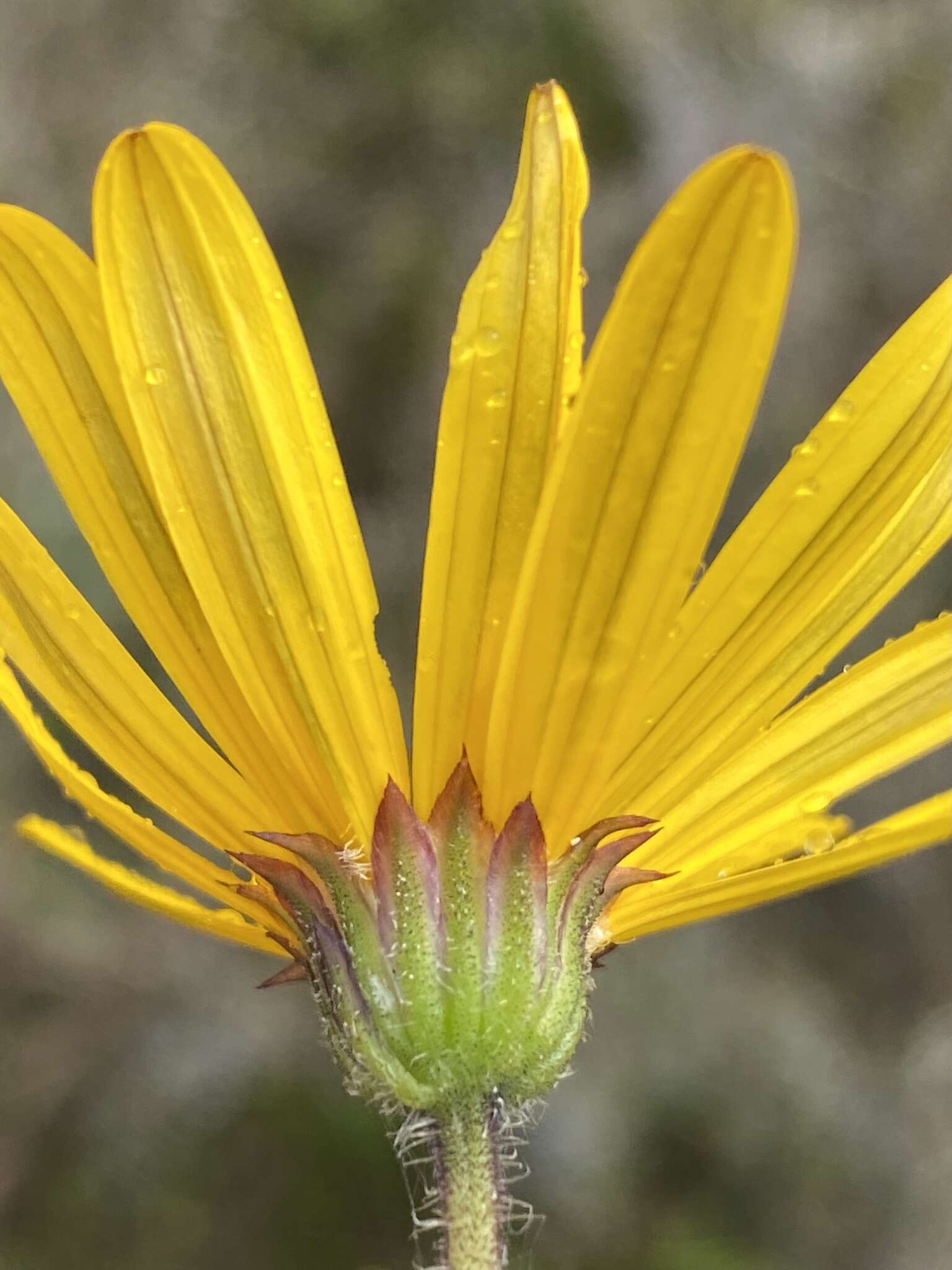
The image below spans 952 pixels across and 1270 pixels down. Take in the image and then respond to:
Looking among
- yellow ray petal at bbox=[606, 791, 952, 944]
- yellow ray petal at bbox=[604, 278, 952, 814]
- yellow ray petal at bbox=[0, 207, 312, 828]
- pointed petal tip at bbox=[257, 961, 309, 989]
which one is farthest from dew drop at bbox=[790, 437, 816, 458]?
pointed petal tip at bbox=[257, 961, 309, 989]

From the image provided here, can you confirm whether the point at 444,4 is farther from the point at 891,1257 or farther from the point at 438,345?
the point at 891,1257

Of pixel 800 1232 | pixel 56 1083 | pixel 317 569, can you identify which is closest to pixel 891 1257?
pixel 800 1232

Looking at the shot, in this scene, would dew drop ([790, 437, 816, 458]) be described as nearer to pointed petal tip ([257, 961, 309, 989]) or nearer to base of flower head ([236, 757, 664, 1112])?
base of flower head ([236, 757, 664, 1112])

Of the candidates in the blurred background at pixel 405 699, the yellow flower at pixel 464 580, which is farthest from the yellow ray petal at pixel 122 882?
the blurred background at pixel 405 699

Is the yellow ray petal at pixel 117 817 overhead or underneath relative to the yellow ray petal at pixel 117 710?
underneath

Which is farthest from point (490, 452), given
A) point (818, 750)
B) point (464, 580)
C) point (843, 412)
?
point (818, 750)

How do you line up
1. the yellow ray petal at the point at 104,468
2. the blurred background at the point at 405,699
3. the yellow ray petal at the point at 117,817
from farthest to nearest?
the blurred background at the point at 405,699
the yellow ray petal at the point at 104,468
the yellow ray petal at the point at 117,817

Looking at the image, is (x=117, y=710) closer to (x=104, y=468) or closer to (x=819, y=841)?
(x=104, y=468)

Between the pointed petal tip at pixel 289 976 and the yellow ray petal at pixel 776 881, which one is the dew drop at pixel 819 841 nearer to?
the yellow ray petal at pixel 776 881
